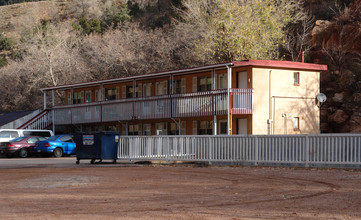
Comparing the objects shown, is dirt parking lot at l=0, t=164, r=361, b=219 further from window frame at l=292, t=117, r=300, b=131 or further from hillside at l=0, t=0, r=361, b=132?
hillside at l=0, t=0, r=361, b=132

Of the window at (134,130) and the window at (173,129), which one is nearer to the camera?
the window at (173,129)

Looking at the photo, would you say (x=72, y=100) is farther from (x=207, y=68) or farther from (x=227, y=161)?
(x=227, y=161)

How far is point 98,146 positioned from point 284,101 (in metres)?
13.1

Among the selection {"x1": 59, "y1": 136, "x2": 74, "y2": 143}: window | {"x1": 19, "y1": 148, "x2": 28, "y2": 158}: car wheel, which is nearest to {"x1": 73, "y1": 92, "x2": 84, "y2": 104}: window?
{"x1": 59, "y1": 136, "x2": 74, "y2": 143}: window

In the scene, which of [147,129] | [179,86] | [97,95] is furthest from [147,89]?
[97,95]

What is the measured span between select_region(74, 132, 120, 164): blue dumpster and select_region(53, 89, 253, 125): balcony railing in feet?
28.1

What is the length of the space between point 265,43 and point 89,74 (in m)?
20.9

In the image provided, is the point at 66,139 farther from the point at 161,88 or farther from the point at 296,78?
the point at 296,78

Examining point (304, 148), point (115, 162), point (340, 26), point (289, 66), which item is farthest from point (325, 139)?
point (340, 26)

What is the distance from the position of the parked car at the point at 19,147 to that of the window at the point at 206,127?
10433 millimetres

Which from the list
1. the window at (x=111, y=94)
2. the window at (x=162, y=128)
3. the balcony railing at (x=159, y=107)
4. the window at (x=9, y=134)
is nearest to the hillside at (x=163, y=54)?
the window at (x=111, y=94)

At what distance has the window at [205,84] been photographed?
37344mm

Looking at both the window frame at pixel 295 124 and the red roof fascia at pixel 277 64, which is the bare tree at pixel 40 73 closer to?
the red roof fascia at pixel 277 64

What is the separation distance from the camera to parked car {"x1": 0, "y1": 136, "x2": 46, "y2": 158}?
36438 millimetres
